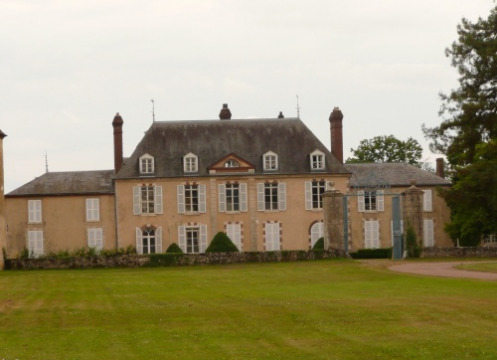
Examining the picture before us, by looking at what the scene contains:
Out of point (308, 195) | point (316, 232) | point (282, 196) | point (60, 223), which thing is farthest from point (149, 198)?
point (316, 232)

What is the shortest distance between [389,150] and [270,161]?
2817cm

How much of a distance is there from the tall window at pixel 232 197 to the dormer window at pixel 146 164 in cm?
A: 422

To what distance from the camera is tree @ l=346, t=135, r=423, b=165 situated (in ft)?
282

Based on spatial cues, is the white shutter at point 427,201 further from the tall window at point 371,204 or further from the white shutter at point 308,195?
the white shutter at point 308,195

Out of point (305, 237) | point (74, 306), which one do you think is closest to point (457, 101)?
point (305, 237)

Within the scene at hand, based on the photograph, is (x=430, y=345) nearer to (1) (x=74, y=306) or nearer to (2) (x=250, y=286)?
(1) (x=74, y=306)

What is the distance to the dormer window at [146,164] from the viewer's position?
196ft

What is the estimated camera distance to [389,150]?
86.2 m

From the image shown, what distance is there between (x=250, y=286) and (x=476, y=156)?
25060 mm

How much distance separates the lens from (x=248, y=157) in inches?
2387

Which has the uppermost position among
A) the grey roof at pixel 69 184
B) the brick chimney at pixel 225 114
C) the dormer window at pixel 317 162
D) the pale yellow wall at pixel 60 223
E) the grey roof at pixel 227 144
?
the brick chimney at pixel 225 114

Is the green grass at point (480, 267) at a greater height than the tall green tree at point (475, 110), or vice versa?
the tall green tree at point (475, 110)

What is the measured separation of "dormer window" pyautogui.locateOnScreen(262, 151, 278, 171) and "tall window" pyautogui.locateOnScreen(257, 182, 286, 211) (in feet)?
2.99

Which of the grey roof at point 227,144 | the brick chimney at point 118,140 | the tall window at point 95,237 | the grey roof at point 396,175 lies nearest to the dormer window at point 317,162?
the grey roof at point 227,144
